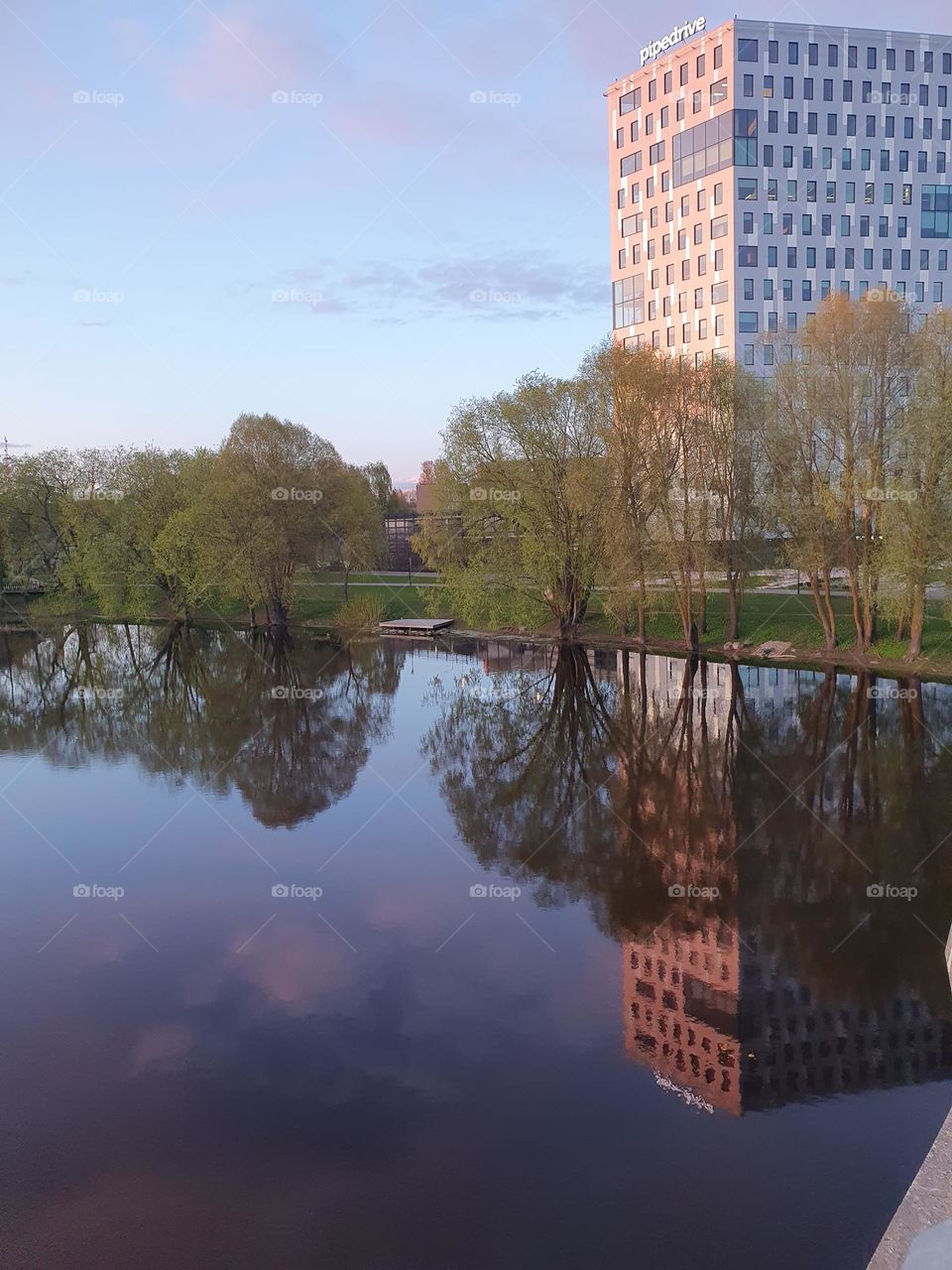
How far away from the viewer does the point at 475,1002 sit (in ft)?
50.2

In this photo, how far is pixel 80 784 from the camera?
28.7m

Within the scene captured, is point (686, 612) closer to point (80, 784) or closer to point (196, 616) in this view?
point (80, 784)

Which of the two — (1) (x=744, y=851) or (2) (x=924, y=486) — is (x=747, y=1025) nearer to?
(1) (x=744, y=851)

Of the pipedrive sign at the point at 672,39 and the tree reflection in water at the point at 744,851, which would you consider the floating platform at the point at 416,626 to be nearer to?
the tree reflection in water at the point at 744,851

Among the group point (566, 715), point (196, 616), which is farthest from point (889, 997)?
point (196, 616)

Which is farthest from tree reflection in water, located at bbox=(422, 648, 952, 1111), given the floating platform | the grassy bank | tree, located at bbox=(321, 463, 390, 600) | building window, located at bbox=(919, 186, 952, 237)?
building window, located at bbox=(919, 186, 952, 237)

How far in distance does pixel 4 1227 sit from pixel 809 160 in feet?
371

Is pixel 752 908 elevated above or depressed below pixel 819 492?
below

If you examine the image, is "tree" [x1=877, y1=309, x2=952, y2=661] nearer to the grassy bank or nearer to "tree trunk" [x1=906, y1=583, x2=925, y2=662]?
"tree trunk" [x1=906, y1=583, x2=925, y2=662]

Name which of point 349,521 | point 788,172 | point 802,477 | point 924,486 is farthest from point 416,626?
point 788,172

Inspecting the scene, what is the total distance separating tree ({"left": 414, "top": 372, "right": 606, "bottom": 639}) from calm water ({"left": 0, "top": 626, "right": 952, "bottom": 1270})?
23.4 meters

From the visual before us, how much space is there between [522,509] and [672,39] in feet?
248

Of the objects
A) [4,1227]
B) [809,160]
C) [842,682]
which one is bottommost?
[4,1227]

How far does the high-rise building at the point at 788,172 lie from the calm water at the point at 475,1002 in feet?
264
